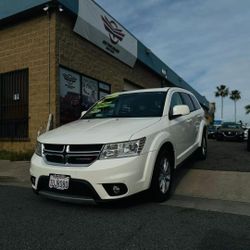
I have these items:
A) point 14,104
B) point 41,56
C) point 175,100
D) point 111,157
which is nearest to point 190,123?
point 175,100

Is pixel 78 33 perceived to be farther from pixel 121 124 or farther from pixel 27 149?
pixel 121 124

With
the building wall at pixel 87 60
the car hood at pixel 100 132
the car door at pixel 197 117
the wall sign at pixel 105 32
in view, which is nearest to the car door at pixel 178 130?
the car hood at pixel 100 132

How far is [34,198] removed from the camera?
220 inches

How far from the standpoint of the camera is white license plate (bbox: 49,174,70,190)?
14.7 feet

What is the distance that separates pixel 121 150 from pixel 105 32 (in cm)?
1067

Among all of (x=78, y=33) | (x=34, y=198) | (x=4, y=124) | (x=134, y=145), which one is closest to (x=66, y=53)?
(x=78, y=33)

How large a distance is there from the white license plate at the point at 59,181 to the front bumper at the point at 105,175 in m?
0.06

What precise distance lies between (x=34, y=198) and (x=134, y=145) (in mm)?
2188

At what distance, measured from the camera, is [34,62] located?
39.7ft

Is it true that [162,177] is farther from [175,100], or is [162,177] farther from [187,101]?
[187,101]

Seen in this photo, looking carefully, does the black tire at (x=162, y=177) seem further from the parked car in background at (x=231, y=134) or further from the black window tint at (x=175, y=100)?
the parked car in background at (x=231, y=134)

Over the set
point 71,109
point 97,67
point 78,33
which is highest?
point 78,33

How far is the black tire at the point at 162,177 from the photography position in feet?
16.0

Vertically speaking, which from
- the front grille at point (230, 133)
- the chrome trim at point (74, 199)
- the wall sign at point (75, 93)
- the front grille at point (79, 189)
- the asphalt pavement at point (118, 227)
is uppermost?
the wall sign at point (75, 93)
